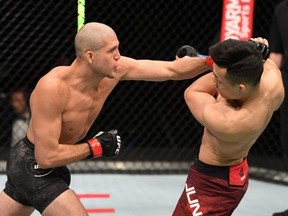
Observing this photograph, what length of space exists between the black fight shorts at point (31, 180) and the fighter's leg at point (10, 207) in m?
0.01

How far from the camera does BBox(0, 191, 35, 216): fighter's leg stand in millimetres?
2412

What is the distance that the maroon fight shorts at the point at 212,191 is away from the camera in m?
2.19

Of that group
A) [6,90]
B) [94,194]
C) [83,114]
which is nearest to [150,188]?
[94,194]

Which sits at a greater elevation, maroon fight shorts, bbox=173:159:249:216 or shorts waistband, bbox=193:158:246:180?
shorts waistband, bbox=193:158:246:180

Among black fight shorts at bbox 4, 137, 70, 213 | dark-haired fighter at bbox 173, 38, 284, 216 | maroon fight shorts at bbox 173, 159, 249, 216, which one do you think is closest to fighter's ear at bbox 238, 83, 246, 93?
dark-haired fighter at bbox 173, 38, 284, 216

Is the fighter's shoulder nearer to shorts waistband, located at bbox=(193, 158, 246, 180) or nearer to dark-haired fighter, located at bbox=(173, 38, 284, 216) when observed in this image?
dark-haired fighter, located at bbox=(173, 38, 284, 216)

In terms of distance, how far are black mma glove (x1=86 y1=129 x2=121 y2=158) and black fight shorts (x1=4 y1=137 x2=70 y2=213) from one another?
0.62 ft

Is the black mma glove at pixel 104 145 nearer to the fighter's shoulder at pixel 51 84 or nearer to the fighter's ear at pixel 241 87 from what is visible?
the fighter's shoulder at pixel 51 84

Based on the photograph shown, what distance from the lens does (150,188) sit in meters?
4.09

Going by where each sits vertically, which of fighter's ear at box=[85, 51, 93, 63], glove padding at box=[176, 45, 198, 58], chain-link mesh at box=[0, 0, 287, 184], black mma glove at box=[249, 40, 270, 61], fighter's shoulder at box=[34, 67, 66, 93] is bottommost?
chain-link mesh at box=[0, 0, 287, 184]

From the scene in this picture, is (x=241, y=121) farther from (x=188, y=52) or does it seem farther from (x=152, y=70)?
(x=152, y=70)

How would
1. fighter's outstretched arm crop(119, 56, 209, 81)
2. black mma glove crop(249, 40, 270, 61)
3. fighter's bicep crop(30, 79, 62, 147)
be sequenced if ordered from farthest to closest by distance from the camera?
fighter's outstretched arm crop(119, 56, 209, 81) < fighter's bicep crop(30, 79, 62, 147) < black mma glove crop(249, 40, 270, 61)

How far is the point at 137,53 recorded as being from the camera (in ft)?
16.0

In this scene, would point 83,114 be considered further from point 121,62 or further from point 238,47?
point 238,47
